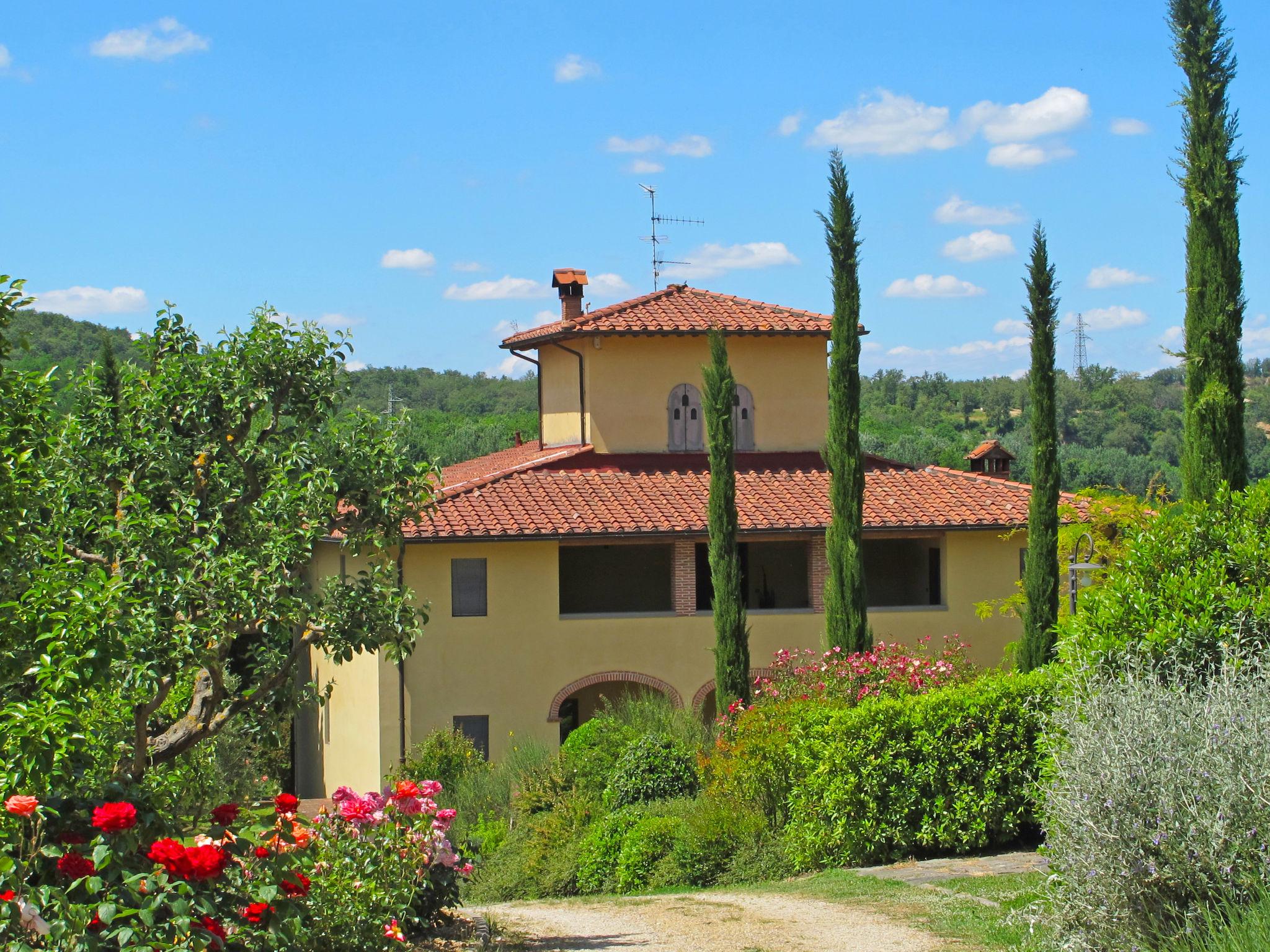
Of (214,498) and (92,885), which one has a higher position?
(214,498)

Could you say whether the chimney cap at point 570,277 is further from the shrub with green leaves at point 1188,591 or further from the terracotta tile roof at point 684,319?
the shrub with green leaves at point 1188,591

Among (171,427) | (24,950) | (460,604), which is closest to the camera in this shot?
(24,950)

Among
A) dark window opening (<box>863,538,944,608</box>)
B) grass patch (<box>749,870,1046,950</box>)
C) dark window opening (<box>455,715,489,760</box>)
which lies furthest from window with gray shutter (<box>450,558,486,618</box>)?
grass patch (<box>749,870,1046,950</box>)

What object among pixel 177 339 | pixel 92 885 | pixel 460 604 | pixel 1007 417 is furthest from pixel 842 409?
pixel 1007 417

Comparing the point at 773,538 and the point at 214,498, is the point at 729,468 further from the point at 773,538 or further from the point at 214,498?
the point at 214,498

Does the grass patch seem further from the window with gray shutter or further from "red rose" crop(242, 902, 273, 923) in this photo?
the window with gray shutter

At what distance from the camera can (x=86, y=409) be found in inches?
387

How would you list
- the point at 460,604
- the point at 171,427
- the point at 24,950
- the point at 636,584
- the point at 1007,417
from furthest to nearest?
the point at 1007,417
the point at 636,584
the point at 460,604
the point at 171,427
the point at 24,950

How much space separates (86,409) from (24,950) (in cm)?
505

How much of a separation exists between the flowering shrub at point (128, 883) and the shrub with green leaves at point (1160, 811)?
4667 mm

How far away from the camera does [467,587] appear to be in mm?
23000

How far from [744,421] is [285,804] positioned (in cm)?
2029

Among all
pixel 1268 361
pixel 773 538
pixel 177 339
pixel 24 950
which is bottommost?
pixel 24 950

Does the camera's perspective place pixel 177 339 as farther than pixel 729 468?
No
